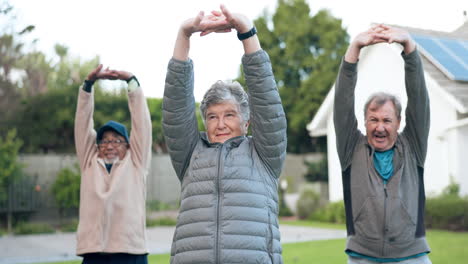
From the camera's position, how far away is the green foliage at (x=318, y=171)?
67.3 feet

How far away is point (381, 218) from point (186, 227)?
98 cm

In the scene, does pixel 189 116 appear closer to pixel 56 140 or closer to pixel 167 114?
pixel 167 114

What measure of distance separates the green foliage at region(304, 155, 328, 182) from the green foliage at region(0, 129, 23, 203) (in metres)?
10.3

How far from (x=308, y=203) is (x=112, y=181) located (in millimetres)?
14252

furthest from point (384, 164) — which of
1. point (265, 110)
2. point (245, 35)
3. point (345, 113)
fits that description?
point (245, 35)

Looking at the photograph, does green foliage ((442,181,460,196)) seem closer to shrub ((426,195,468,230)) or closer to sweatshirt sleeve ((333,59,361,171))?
shrub ((426,195,468,230))

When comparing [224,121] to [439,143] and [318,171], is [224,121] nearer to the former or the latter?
[439,143]

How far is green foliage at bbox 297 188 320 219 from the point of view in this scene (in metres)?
17.8

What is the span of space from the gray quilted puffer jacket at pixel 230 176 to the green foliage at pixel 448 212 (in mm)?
10142

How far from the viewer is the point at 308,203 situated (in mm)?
17781

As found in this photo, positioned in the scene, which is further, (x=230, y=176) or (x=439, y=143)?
(x=439, y=143)

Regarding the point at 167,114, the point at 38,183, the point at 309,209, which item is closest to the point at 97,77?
the point at 167,114

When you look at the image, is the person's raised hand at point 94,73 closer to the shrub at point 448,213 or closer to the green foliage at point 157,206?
the shrub at point 448,213

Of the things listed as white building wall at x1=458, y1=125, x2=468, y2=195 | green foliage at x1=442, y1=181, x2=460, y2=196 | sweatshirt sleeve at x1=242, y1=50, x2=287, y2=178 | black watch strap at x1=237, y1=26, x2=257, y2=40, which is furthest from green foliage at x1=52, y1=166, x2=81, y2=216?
black watch strap at x1=237, y1=26, x2=257, y2=40
